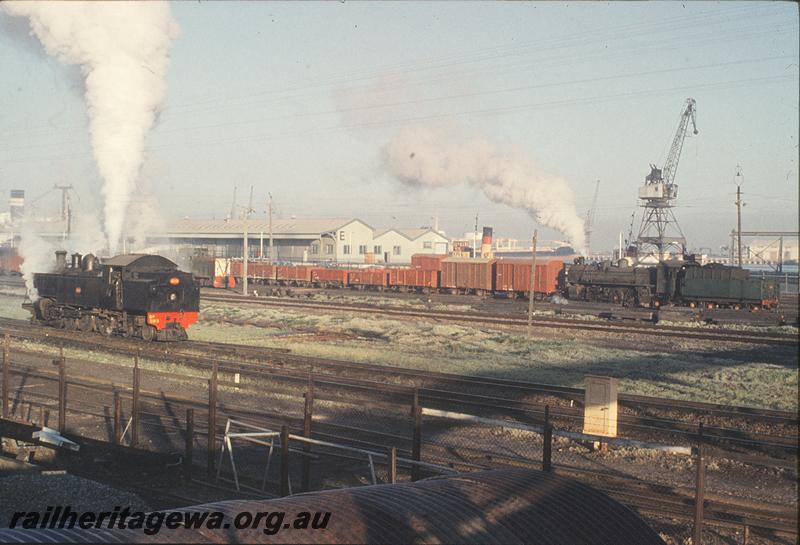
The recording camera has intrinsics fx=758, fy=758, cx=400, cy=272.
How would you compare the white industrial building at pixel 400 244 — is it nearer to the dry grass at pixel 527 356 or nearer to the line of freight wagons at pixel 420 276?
the line of freight wagons at pixel 420 276

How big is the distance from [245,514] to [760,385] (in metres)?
18.9

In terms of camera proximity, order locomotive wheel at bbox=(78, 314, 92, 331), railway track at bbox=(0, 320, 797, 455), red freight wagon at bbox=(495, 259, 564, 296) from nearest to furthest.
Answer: railway track at bbox=(0, 320, 797, 455)
locomotive wheel at bbox=(78, 314, 92, 331)
red freight wagon at bbox=(495, 259, 564, 296)

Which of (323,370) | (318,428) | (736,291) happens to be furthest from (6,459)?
(736,291)

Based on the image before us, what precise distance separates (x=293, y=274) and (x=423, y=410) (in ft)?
164

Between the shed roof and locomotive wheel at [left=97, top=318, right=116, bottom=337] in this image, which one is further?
locomotive wheel at [left=97, top=318, right=116, bottom=337]

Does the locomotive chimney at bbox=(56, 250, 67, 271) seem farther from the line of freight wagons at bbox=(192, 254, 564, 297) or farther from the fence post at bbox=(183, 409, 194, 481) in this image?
the line of freight wagons at bbox=(192, 254, 564, 297)

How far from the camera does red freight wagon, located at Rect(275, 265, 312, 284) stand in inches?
2406

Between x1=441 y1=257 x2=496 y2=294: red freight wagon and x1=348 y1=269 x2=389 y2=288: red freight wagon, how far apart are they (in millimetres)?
5042

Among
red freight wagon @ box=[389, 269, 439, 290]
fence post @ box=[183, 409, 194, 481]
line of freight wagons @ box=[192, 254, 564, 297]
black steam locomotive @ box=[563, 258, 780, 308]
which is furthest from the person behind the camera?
red freight wagon @ box=[389, 269, 439, 290]

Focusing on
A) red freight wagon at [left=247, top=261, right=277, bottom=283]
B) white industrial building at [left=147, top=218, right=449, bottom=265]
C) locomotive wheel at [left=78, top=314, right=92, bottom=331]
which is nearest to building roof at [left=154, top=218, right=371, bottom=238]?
white industrial building at [left=147, top=218, right=449, bottom=265]

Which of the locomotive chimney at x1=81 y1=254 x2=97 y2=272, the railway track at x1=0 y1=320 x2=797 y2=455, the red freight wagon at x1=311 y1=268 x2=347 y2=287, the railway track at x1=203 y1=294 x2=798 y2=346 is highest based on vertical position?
the locomotive chimney at x1=81 y1=254 x2=97 y2=272

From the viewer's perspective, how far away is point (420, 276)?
56188 mm

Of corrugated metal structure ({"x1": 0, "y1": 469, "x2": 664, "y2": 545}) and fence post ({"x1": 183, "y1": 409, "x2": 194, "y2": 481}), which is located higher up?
corrugated metal structure ({"x1": 0, "y1": 469, "x2": 664, "y2": 545})

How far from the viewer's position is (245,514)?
17.2ft
